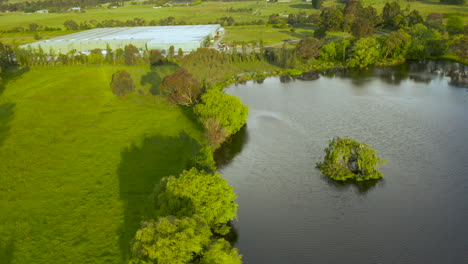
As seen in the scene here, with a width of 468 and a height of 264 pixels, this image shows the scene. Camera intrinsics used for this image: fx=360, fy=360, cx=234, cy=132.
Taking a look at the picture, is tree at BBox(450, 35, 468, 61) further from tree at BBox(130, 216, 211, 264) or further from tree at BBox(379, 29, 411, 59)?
tree at BBox(130, 216, 211, 264)

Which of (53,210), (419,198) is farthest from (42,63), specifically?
(419,198)

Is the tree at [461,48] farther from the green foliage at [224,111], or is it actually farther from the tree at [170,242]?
the tree at [170,242]

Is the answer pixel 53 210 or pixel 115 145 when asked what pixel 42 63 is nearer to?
pixel 115 145

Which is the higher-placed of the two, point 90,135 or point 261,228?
point 90,135

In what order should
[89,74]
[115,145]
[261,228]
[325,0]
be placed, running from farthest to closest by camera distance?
→ 1. [325,0]
2. [89,74]
3. [115,145]
4. [261,228]

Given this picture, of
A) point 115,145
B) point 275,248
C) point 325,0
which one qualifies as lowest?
point 275,248

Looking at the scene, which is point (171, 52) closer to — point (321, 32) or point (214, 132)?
point (321, 32)
